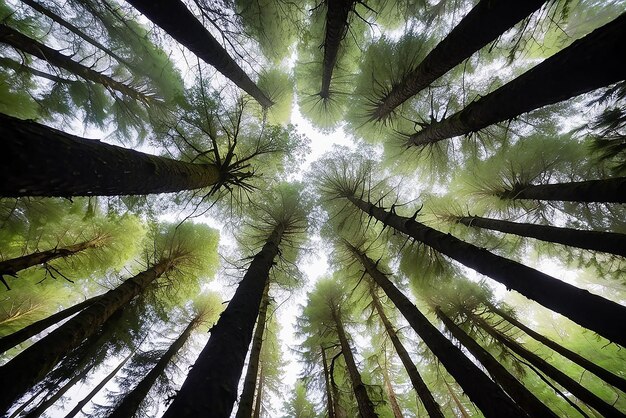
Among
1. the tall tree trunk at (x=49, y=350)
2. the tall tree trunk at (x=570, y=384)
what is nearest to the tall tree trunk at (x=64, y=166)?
the tall tree trunk at (x=49, y=350)

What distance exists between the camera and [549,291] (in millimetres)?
2756

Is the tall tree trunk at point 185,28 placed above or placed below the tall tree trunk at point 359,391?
above

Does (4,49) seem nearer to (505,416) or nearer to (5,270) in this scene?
(5,270)

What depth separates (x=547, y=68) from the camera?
236cm

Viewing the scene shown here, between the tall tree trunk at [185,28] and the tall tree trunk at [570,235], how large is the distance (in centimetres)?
776

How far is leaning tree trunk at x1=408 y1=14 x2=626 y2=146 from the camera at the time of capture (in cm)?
186

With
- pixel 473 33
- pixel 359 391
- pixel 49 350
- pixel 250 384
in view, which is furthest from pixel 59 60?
pixel 359 391

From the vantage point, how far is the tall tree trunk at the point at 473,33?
9.99 feet

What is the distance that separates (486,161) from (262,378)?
12206 millimetres

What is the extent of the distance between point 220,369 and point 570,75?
3.75 metres

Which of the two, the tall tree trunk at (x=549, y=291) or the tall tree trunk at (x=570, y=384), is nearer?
the tall tree trunk at (x=549, y=291)

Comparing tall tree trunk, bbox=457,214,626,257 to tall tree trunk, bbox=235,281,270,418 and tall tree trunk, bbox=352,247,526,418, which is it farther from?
tall tree trunk, bbox=235,281,270,418

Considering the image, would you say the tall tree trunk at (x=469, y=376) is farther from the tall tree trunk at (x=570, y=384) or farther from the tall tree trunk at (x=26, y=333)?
the tall tree trunk at (x=26, y=333)

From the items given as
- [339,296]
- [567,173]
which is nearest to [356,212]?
[339,296]
